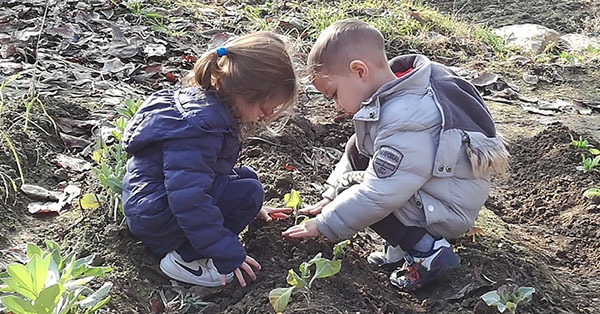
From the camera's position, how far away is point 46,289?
185cm

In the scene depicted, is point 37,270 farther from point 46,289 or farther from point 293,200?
point 293,200

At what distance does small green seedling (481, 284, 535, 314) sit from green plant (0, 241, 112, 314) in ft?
3.98

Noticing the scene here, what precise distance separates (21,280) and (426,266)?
1.44 m

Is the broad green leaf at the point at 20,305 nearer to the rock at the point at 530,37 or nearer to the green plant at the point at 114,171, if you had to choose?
the green plant at the point at 114,171

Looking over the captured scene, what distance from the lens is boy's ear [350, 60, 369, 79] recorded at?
2707mm

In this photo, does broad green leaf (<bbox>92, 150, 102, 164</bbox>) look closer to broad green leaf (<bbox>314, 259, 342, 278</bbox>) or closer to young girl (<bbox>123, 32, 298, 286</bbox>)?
young girl (<bbox>123, 32, 298, 286</bbox>)

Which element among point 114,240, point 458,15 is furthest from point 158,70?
point 458,15

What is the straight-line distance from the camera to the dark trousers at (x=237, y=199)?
2.69 m

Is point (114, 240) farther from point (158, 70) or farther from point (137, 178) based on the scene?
point (158, 70)

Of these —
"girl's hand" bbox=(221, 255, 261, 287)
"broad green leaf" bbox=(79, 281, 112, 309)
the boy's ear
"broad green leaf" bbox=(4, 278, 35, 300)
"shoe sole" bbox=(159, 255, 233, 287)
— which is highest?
the boy's ear

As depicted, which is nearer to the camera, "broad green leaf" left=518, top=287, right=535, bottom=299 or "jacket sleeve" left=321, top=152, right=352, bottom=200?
"broad green leaf" left=518, top=287, right=535, bottom=299

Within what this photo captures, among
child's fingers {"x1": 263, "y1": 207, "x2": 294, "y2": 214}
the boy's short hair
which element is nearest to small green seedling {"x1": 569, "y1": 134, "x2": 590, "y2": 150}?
the boy's short hair

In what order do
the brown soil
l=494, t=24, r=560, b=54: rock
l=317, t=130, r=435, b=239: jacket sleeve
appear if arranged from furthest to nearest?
l=494, t=24, r=560, b=54: rock
l=317, t=130, r=435, b=239: jacket sleeve
the brown soil

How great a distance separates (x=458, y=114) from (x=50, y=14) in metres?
3.38
